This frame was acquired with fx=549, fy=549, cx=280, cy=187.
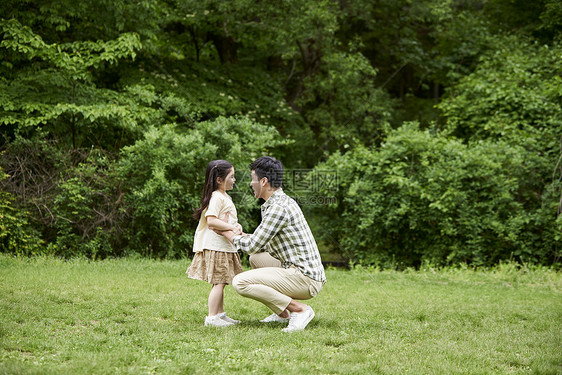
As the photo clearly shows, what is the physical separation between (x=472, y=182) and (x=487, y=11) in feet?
36.0

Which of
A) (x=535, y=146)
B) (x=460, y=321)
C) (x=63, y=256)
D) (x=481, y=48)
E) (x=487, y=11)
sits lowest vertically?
(x=63, y=256)

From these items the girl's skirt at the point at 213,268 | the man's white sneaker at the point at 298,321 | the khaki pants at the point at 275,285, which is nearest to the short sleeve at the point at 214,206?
the girl's skirt at the point at 213,268

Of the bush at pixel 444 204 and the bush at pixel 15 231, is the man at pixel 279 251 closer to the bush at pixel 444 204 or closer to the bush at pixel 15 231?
the bush at pixel 15 231

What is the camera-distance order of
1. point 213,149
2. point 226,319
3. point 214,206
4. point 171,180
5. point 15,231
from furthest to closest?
point 171,180
point 213,149
point 15,231
point 226,319
point 214,206

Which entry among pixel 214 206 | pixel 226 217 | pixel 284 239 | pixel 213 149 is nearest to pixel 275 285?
pixel 284 239

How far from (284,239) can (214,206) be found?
72 cm

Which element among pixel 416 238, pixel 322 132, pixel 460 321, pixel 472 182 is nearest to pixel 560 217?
pixel 472 182

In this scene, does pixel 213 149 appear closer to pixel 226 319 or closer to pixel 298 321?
pixel 226 319

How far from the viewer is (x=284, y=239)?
505 centimetres

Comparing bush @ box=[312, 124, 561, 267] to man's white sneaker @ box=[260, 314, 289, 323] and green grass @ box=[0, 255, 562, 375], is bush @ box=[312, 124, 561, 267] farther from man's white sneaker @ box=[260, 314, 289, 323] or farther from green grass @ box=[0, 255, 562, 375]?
man's white sneaker @ box=[260, 314, 289, 323]

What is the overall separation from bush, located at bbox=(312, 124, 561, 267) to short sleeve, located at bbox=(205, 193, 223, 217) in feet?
22.0

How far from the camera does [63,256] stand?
10.2 meters

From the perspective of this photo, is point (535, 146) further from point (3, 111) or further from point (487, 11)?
point (3, 111)

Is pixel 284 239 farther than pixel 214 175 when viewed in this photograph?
No
